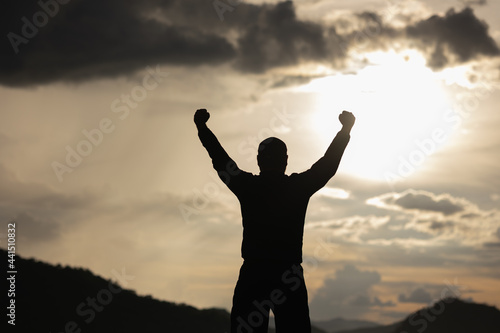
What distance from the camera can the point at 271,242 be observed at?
24.6 ft

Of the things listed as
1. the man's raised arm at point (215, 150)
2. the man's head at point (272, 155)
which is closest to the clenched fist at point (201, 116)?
the man's raised arm at point (215, 150)

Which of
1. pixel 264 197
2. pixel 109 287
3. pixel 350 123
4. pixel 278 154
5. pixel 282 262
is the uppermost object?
pixel 109 287

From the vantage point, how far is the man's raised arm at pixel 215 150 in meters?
7.88

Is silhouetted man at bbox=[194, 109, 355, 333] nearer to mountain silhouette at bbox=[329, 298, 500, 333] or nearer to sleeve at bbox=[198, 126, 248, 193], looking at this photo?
sleeve at bbox=[198, 126, 248, 193]

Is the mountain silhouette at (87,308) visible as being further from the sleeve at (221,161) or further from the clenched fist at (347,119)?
the clenched fist at (347,119)

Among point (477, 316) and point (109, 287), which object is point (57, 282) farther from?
point (477, 316)

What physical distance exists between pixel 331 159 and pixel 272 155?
82cm

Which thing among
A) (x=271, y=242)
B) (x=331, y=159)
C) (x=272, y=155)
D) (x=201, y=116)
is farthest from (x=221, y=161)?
(x=331, y=159)

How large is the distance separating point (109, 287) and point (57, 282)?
8.89 ft

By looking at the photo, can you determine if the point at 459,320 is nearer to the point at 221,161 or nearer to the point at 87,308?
the point at 87,308

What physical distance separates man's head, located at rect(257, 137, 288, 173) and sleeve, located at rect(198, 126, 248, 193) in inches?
12.5

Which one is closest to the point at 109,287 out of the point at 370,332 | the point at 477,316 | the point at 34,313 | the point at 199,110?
the point at 34,313

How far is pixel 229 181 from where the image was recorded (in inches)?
309

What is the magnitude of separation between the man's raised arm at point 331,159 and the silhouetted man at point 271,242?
0.06 ft
